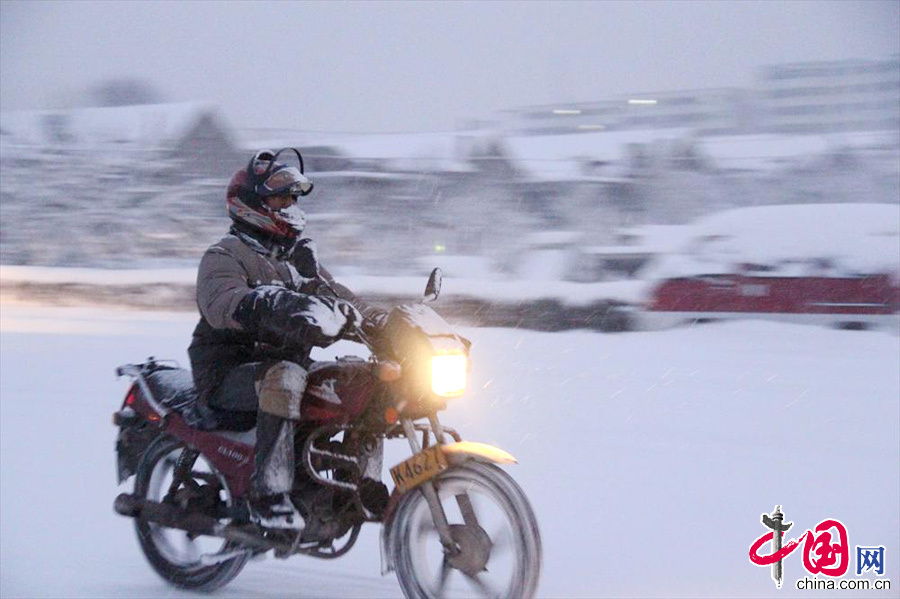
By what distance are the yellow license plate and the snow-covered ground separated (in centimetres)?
70

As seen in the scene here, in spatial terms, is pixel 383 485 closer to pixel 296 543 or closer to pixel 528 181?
pixel 296 543

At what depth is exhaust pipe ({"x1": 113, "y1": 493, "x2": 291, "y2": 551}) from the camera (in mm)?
3506

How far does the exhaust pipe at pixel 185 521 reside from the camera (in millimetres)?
Result: 3506

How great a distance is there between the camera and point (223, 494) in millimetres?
3820

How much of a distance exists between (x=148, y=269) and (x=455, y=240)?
5360mm

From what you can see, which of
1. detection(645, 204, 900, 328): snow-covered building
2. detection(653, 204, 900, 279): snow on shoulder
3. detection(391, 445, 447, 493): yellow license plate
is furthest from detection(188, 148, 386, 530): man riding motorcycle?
detection(653, 204, 900, 279): snow on shoulder

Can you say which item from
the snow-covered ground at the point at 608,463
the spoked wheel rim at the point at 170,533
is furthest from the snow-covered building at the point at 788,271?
the spoked wheel rim at the point at 170,533

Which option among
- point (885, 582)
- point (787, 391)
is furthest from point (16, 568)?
point (787, 391)

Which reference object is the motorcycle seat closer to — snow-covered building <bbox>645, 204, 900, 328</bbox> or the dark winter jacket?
the dark winter jacket

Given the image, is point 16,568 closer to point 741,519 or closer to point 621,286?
point 741,519

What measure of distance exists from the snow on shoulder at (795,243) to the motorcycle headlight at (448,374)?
393 inches

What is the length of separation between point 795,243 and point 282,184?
36.4 feet

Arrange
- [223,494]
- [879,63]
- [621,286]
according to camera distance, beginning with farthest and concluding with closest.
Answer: [879,63] → [621,286] → [223,494]

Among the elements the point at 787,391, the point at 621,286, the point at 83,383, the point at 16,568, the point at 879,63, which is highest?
the point at 879,63
